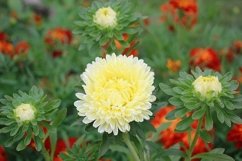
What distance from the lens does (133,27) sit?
172 cm

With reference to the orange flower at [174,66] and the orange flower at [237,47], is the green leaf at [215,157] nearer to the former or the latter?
the orange flower at [174,66]

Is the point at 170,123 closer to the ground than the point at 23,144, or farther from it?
farther from it

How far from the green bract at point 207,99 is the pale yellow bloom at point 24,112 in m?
0.37

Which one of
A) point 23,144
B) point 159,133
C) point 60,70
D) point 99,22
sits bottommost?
point 23,144

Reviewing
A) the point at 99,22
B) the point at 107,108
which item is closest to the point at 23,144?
the point at 107,108

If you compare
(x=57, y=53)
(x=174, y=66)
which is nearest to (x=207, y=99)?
(x=174, y=66)

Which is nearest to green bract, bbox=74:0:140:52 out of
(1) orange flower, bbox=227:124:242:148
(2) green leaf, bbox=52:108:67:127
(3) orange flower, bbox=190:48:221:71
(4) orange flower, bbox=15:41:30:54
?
(2) green leaf, bbox=52:108:67:127

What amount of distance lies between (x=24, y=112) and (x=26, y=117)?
0.02 m

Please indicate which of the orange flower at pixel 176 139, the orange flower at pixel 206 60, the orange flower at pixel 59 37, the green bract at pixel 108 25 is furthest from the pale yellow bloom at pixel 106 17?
the orange flower at pixel 59 37

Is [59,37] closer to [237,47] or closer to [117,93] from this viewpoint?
[237,47]

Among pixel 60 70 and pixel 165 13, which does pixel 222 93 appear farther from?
pixel 165 13

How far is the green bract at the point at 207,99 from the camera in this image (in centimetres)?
142

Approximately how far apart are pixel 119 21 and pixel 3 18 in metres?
1.44

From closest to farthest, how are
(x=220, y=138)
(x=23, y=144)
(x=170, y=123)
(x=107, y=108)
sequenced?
(x=107, y=108) < (x=23, y=144) < (x=170, y=123) < (x=220, y=138)
